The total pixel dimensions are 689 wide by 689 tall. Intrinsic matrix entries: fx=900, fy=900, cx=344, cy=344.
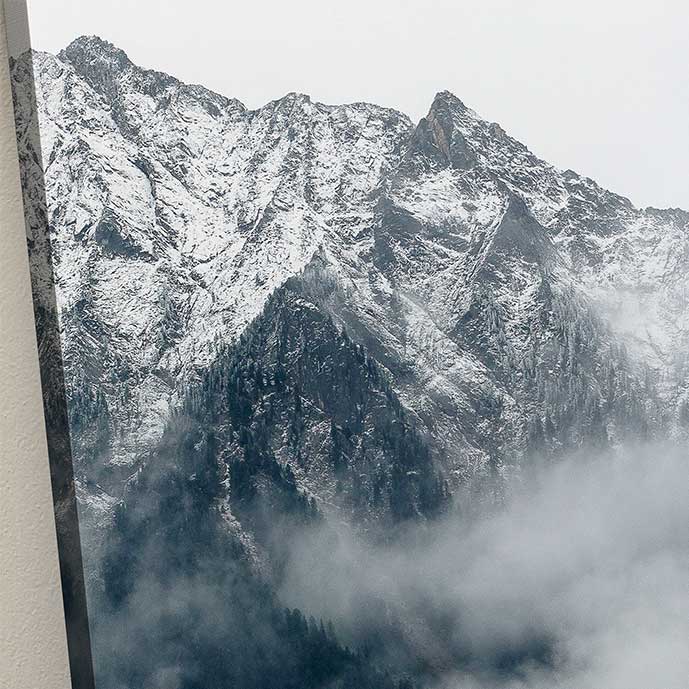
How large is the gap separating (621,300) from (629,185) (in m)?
0.10

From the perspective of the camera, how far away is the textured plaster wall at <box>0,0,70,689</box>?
2.42ft

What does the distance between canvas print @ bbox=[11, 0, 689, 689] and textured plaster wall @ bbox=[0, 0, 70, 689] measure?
24mm

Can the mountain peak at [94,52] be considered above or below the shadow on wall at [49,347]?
above

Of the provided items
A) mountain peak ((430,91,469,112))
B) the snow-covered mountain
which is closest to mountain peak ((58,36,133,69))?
the snow-covered mountain

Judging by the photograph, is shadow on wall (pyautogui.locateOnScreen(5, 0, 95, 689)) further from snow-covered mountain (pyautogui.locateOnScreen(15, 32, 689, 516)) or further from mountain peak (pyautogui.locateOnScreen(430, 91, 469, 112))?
mountain peak (pyautogui.locateOnScreen(430, 91, 469, 112))

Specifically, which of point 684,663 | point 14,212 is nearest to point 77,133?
point 14,212

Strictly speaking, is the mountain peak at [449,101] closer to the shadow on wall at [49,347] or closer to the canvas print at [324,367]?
the canvas print at [324,367]

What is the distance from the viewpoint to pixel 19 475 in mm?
756

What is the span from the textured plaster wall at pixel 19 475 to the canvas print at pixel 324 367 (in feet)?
0.08

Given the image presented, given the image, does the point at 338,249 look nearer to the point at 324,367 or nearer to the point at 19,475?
the point at 324,367

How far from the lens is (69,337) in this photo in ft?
2.63

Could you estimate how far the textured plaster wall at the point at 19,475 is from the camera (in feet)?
2.42

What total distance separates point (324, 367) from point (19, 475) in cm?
27

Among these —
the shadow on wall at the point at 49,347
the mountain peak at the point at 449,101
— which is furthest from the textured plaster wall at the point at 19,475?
the mountain peak at the point at 449,101
